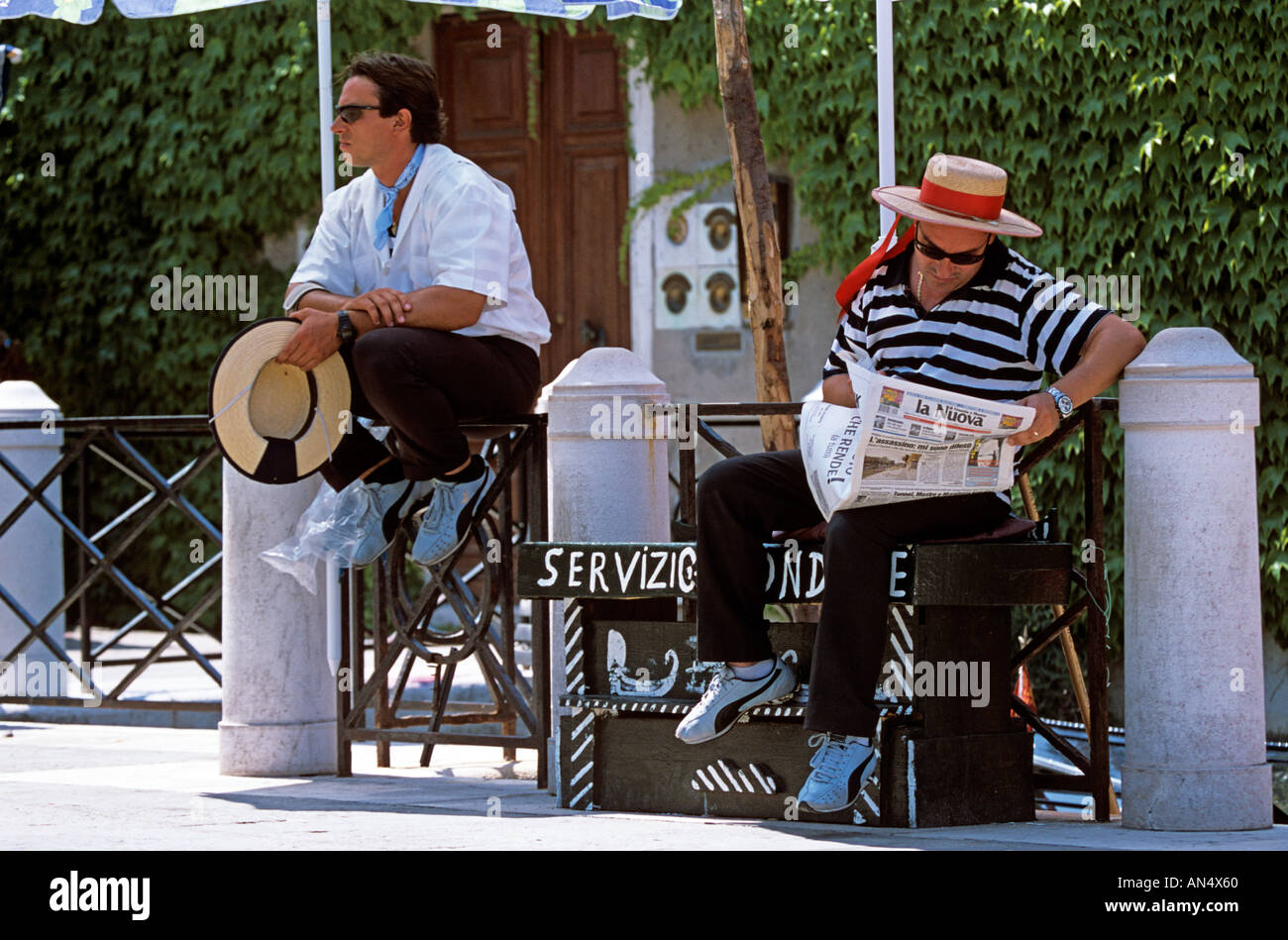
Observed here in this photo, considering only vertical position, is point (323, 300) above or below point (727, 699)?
above

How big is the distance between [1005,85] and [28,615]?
4.97 metres

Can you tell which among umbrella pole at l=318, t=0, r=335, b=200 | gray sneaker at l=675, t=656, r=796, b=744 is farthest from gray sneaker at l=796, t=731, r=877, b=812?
umbrella pole at l=318, t=0, r=335, b=200

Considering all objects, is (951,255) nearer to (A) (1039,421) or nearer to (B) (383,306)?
(A) (1039,421)

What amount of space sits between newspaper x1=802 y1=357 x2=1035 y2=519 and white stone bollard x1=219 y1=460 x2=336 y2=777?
6.91 ft

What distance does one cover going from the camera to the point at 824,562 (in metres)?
4.59

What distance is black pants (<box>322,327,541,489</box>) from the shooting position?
209 inches

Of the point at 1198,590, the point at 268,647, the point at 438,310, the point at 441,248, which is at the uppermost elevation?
the point at 441,248

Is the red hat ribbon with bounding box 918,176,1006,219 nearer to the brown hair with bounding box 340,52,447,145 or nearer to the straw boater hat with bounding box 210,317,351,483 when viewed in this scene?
the brown hair with bounding box 340,52,447,145

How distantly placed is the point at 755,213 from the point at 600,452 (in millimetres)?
1665

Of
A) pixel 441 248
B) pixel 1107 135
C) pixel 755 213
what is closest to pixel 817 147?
pixel 1107 135

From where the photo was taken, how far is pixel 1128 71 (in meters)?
9.07

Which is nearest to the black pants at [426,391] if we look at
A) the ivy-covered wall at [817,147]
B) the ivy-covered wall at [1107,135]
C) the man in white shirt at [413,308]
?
the man in white shirt at [413,308]

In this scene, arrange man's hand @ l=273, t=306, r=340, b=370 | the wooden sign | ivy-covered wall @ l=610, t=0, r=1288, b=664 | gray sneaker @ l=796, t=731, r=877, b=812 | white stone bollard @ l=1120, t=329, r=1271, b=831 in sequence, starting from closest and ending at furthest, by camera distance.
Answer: gray sneaker @ l=796, t=731, r=877, b=812 → the wooden sign → white stone bollard @ l=1120, t=329, r=1271, b=831 → man's hand @ l=273, t=306, r=340, b=370 → ivy-covered wall @ l=610, t=0, r=1288, b=664
